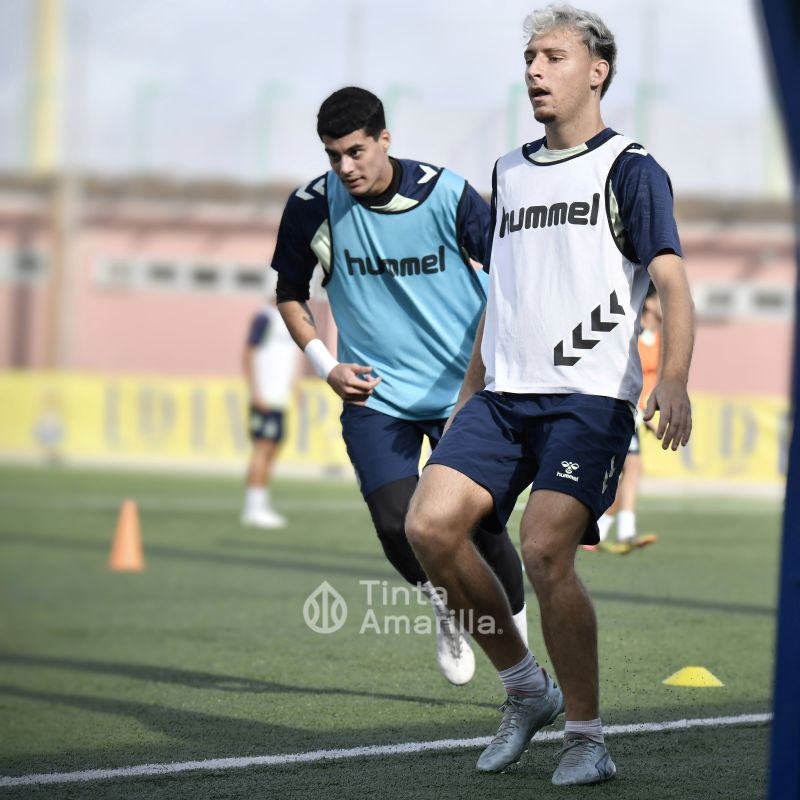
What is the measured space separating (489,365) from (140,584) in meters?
6.19

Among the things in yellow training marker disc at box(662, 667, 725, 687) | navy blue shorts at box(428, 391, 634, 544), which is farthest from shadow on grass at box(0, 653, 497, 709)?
navy blue shorts at box(428, 391, 634, 544)

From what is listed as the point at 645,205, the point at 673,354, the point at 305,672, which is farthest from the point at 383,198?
the point at 305,672

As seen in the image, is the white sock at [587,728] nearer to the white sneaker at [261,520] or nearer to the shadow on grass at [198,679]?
the shadow on grass at [198,679]

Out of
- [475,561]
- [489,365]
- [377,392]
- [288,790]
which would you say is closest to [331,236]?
[377,392]

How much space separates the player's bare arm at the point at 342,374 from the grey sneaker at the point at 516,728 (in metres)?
1.30

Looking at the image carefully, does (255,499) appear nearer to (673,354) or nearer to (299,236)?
(299,236)

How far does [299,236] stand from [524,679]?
1.89 m

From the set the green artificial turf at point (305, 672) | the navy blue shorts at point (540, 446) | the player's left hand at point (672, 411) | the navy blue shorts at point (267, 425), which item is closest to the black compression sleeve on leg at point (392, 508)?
the green artificial turf at point (305, 672)

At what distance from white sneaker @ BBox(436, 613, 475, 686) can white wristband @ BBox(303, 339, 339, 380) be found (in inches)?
43.6

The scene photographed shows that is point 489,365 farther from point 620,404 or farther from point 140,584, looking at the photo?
point 140,584

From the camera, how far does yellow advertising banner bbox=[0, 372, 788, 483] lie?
854 inches

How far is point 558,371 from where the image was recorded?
14.6 feet

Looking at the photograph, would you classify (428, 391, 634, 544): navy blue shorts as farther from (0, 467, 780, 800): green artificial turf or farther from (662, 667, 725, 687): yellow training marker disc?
(662, 667, 725, 687): yellow training marker disc

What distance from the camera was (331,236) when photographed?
558 centimetres
